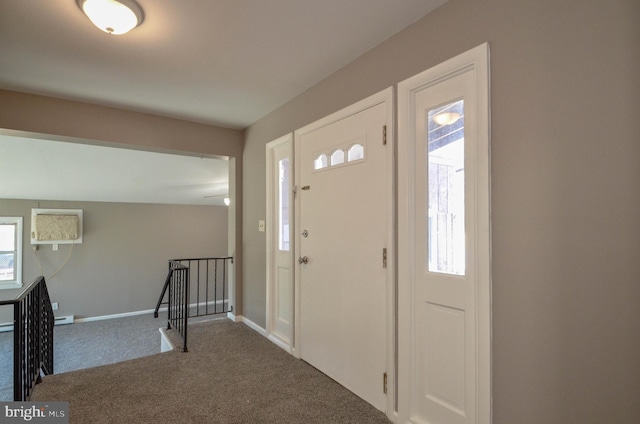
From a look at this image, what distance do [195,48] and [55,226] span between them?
21.7 feet

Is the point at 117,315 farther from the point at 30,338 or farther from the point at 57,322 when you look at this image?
the point at 30,338

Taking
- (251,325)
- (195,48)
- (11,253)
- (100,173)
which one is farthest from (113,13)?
(11,253)

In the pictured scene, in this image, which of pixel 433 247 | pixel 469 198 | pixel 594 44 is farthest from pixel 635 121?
pixel 433 247

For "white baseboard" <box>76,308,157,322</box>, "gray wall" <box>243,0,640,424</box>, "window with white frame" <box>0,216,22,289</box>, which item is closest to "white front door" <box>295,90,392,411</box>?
"gray wall" <box>243,0,640,424</box>

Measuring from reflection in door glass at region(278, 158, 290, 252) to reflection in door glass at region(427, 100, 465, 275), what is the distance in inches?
64.3

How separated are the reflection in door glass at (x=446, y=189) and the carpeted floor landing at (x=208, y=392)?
1.08 metres

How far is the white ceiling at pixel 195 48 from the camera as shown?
1.82m

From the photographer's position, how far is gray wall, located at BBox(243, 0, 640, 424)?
1159mm

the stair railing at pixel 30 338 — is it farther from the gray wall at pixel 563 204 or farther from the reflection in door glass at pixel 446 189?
the gray wall at pixel 563 204

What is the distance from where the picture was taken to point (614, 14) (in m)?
1.19

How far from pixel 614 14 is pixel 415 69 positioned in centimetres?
88

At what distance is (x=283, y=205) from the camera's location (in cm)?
325

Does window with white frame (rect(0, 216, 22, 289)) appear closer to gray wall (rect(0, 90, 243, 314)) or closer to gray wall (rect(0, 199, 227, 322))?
gray wall (rect(0, 199, 227, 322))

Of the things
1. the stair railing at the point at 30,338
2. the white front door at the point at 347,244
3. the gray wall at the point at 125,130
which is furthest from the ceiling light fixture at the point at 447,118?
the gray wall at the point at 125,130
